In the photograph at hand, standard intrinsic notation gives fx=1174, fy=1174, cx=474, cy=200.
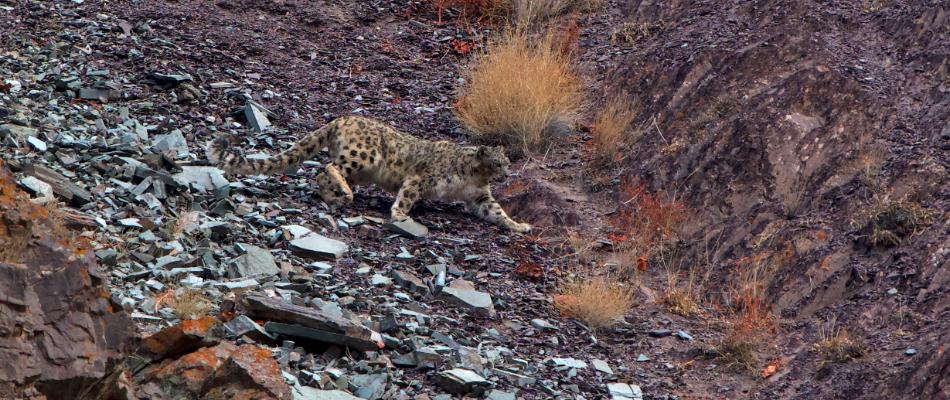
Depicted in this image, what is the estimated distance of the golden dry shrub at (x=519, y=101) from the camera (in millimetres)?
13555

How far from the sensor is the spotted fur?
38.1 ft

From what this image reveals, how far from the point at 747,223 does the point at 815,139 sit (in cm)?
119

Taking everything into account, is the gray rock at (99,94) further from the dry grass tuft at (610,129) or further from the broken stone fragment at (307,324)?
the broken stone fragment at (307,324)

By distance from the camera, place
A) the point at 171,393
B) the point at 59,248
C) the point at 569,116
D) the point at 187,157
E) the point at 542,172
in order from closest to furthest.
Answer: the point at 59,248 → the point at 171,393 → the point at 187,157 → the point at 542,172 → the point at 569,116

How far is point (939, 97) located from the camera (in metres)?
11.5

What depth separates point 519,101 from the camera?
13.6m

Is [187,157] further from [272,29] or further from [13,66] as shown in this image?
[272,29]

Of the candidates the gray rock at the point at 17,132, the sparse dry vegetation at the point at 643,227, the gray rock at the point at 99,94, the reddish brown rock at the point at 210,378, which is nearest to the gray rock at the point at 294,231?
the gray rock at the point at 17,132

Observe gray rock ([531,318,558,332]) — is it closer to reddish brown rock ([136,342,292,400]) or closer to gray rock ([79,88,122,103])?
reddish brown rock ([136,342,292,400])

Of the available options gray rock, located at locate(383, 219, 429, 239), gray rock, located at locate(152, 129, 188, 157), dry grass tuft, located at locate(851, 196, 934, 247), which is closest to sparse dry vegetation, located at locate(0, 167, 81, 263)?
gray rock, located at locate(383, 219, 429, 239)

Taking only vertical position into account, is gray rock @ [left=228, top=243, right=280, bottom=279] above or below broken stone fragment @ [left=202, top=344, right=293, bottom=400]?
below

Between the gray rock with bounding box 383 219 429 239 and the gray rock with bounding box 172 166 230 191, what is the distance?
1639 mm

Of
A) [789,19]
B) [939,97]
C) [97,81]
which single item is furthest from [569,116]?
[97,81]

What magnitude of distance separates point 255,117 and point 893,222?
704cm
